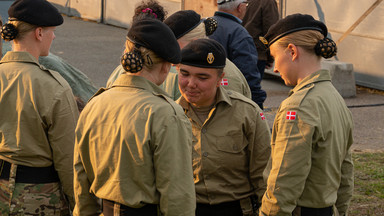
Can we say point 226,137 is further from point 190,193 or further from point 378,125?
point 378,125

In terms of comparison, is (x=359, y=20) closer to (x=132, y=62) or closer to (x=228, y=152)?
(x=228, y=152)

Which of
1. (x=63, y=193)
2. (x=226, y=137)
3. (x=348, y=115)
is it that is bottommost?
(x=63, y=193)

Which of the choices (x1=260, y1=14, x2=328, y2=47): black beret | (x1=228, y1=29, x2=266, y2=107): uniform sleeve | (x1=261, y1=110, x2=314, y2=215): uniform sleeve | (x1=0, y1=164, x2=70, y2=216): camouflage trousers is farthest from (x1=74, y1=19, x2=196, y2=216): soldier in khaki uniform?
(x1=228, y1=29, x2=266, y2=107): uniform sleeve

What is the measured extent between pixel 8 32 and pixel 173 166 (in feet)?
5.08

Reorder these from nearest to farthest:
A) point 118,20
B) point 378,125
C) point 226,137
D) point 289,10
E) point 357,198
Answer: point 226,137
point 357,198
point 378,125
point 289,10
point 118,20

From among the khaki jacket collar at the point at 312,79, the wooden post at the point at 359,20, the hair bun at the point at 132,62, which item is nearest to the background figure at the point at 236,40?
the khaki jacket collar at the point at 312,79

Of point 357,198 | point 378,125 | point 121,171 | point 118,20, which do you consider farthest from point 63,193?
point 118,20

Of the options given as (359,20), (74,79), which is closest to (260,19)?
(359,20)

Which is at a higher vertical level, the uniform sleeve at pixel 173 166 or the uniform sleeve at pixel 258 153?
the uniform sleeve at pixel 173 166

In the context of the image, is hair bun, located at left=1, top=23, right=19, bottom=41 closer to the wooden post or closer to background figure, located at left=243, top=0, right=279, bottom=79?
background figure, located at left=243, top=0, right=279, bottom=79

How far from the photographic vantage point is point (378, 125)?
9.09m

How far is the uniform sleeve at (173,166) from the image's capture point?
302 cm

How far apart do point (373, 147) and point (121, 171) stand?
557cm

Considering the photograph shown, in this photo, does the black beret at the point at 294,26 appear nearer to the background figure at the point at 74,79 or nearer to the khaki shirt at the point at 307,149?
the khaki shirt at the point at 307,149
